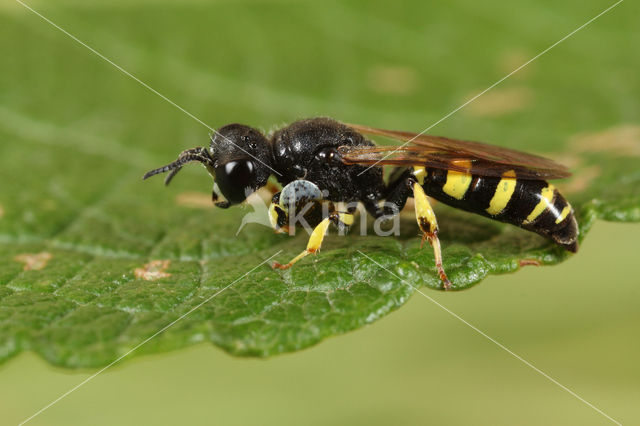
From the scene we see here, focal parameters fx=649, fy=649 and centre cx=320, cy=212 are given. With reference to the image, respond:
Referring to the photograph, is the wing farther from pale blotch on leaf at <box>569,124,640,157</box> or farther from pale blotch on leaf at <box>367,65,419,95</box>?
pale blotch on leaf at <box>367,65,419,95</box>

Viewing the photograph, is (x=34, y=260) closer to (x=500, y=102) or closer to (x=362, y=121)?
(x=362, y=121)

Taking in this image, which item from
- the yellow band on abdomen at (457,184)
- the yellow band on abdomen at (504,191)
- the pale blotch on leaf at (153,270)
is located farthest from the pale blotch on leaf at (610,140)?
the pale blotch on leaf at (153,270)

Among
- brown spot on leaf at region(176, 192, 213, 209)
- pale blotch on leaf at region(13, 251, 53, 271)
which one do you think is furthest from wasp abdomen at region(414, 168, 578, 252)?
pale blotch on leaf at region(13, 251, 53, 271)

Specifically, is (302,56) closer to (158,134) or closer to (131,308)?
(158,134)

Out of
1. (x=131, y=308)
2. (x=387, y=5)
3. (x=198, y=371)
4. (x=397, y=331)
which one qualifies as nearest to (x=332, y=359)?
(x=397, y=331)

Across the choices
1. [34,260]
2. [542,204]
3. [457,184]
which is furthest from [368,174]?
[34,260]

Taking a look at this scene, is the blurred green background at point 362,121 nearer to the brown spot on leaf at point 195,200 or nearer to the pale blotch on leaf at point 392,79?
the pale blotch on leaf at point 392,79
